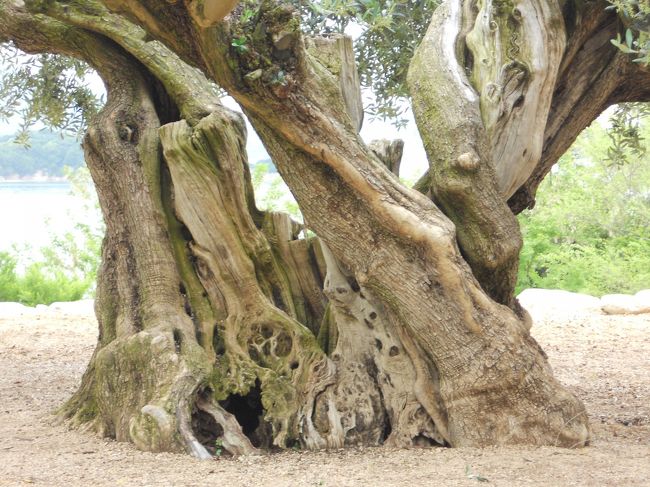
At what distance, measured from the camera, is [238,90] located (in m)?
4.14

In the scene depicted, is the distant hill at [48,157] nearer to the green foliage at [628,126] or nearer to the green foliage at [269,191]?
the green foliage at [269,191]

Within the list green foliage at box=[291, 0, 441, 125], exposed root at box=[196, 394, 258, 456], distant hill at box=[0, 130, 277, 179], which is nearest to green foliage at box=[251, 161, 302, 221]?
Result: distant hill at box=[0, 130, 277, 179]

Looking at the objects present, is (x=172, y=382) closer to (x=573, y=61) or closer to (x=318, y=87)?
(x=318, y=87)

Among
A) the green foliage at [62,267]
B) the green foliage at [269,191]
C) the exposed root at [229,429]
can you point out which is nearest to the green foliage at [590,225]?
the green foliage at [269,191]

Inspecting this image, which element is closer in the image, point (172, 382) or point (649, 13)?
point (649, 13)

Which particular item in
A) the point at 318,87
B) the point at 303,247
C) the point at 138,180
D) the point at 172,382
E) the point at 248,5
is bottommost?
the point at 172,382

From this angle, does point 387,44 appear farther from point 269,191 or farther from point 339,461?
point 269,191

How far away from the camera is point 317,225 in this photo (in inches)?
187

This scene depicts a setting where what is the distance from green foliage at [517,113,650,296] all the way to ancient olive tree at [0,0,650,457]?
37.3 ft

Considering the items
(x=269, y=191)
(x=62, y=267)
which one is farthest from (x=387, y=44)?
(x=62, y=267)

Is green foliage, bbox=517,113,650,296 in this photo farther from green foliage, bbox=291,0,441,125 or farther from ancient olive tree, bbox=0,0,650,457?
ancient olive tree, bbox=0,0,650,457

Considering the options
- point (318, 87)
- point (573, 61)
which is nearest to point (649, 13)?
point (573, 61)

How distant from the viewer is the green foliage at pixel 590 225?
16453mm

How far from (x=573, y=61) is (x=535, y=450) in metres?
2.74
